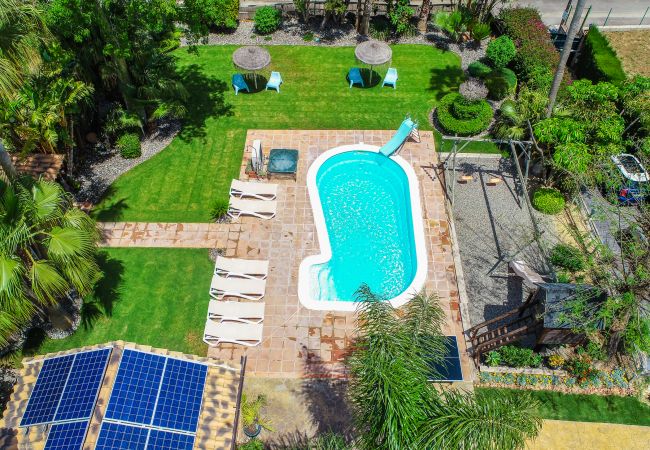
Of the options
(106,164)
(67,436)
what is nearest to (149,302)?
(67,436)

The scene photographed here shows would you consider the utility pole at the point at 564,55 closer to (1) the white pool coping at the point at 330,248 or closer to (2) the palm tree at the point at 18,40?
(1) the white pool coping at the point at 330,248

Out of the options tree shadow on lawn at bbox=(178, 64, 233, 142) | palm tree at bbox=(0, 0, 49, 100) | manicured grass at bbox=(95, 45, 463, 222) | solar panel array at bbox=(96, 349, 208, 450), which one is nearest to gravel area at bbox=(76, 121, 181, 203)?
manicured grass at bbox=(95, 45, 463, 222)

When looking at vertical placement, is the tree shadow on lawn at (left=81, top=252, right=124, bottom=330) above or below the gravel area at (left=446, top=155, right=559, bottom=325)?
below

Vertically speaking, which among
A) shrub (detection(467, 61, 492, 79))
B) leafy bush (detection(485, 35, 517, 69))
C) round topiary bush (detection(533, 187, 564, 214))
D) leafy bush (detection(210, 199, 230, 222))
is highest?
leafy bush (detection(485, 35, 517, 69))

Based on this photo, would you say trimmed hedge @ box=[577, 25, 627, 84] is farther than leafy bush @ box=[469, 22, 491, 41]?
No

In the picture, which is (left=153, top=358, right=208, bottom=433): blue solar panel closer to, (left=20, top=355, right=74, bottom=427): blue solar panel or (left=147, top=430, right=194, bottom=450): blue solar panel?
(left=147, top=430, right=194, bottom=450): blue solar panel

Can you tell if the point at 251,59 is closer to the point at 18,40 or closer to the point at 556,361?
the point at 18,40

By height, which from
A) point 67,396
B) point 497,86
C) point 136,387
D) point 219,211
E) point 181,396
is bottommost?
point 67,396
